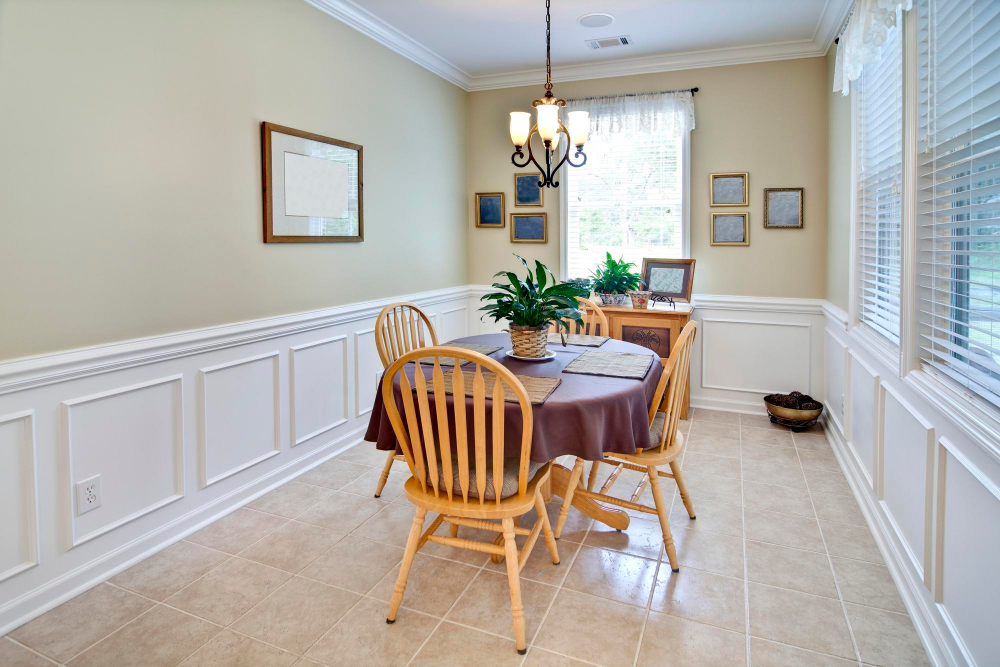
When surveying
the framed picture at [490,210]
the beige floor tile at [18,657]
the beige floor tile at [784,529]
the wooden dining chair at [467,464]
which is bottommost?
the beige floor tile at [18,657]

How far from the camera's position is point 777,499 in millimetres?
2941

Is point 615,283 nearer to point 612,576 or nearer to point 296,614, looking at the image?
point 612,576

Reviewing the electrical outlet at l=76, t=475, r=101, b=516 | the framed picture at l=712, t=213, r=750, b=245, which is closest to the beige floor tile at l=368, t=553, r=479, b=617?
the electrical outlet at l=76, t=475, r=101, b=516

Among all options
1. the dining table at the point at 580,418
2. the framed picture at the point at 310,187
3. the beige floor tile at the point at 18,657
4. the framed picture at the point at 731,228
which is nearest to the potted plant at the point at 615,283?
the framed picture at the point at 731,228

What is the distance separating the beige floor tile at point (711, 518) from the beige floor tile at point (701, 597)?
374mm

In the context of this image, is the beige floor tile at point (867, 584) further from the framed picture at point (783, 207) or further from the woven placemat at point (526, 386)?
the framed picture at point (783, 207)

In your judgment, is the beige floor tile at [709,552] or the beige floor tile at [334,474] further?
the beige floor tile at [334,474]

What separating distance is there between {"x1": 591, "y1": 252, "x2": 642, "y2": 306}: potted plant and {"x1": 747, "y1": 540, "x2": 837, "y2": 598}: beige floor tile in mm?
2209

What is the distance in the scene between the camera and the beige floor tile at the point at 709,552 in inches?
91.7

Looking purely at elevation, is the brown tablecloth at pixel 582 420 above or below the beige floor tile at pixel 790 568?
above

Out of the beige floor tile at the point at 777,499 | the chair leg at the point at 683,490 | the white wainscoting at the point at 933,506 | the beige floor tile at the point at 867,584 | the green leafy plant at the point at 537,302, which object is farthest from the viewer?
the beige floor tile at the point at 777,499

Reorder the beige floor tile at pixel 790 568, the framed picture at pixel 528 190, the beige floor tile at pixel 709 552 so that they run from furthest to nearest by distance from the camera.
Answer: the framed picture at pixel 528 190 < the beige floor tile at pixel 709 552 < the beige floor tile at pixel 790 568

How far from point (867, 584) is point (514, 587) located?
1.32 meters

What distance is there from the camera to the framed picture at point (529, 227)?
4895 millimetres
